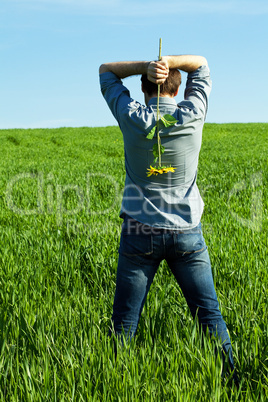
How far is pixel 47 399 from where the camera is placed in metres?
1.93

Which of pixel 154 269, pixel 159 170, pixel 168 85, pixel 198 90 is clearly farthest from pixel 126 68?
pixel 154 269

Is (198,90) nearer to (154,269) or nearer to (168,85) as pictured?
(168,85)

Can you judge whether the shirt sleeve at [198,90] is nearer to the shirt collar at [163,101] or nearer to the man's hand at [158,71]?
the shirt collar at [163,101]

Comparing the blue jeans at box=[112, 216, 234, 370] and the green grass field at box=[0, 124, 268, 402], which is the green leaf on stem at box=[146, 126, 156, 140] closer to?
the blue jeans at box=[112, 216, 234, 370]

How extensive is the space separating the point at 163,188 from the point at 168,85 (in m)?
0.50

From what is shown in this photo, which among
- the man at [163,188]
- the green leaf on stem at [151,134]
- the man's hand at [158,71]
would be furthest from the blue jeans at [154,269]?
the man's hand at [158,71]

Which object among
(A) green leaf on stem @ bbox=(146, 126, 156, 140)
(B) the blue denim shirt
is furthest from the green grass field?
(A) green leaf on stem @ bbox=(146, 126, 156, 140)

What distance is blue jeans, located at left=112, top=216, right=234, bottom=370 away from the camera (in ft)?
7.17

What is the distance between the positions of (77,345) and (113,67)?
1520 mm

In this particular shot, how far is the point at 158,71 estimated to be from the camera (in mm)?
1969

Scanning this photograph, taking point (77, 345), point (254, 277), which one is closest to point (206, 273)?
point (77, 345)

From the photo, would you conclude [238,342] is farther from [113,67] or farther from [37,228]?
[37,228]

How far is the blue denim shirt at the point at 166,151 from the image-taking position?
2.09 meters

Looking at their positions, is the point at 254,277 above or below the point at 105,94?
below
